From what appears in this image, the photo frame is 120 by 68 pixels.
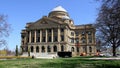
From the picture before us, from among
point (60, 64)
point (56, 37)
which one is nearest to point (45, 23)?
point (56, 37)

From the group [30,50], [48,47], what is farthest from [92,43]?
[30,50]

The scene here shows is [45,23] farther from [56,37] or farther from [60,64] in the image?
[60,64]

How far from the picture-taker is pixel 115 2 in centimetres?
1867

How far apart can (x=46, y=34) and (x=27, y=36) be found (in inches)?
433

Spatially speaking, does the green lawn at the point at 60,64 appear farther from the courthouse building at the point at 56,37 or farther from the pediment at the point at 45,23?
the pediment at the point at 45,23

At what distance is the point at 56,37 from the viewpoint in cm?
10312

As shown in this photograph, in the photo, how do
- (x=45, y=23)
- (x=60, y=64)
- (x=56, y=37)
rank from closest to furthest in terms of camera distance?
(x=60, y=64)
(x=56, y=37)
(x=45, y=23)

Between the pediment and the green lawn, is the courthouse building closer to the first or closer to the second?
the pediment

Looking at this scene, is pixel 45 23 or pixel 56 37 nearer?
pixel 56 37

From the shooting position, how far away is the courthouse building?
102m

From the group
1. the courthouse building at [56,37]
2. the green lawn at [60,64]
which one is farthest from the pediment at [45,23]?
the green lawn at [60,64]

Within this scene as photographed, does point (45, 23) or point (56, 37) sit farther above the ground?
point (45, 23)

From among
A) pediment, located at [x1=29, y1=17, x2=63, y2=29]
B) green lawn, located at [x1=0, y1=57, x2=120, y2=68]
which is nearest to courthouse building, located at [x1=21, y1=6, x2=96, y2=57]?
pediment, located at [x1=29, y1=17, x2=63, y2=29]

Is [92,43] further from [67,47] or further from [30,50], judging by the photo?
[30,50]
